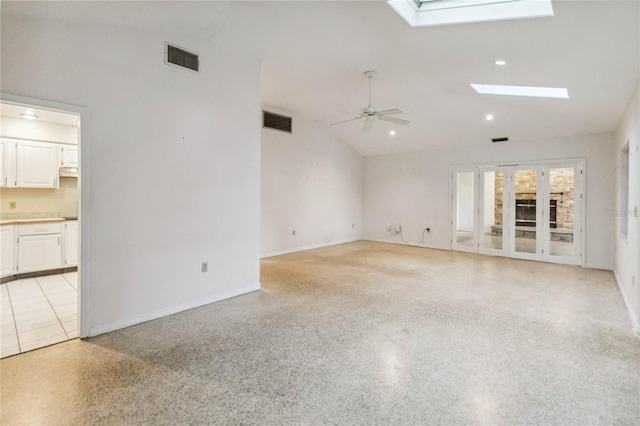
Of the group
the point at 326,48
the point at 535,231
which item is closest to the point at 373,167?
the point at 535,231

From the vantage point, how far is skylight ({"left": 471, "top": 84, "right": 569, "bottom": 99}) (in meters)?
→ 4.66

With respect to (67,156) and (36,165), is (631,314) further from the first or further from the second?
(36,165)

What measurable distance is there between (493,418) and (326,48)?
3954mm

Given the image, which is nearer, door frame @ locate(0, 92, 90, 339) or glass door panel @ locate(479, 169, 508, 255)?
door frame @ locate(0, 92, 90, 339)

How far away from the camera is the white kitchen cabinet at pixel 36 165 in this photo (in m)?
4.76

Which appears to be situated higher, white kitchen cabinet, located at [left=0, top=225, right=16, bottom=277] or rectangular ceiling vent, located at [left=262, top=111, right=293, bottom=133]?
rectangular ceiling vent, located at [left=262, top=111, right=293, bottom=133]

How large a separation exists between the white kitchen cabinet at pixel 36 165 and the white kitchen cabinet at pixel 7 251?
0.76m

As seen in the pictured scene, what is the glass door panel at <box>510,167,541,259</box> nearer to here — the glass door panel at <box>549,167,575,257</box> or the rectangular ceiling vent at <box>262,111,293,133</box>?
the glass door panel at <box>549,167,575,257</box>

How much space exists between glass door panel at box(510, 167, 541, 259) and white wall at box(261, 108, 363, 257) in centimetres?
409

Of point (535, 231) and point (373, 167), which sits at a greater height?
point (373, 167)

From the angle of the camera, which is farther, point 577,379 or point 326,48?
point 326,48

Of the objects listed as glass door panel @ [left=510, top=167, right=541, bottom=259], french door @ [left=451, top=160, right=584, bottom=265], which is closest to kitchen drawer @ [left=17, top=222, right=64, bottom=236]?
french door @ [left=451, top=160, right=584, bottom=265]

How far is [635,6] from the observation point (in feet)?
8.02

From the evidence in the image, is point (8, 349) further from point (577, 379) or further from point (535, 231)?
point (535, 231)
